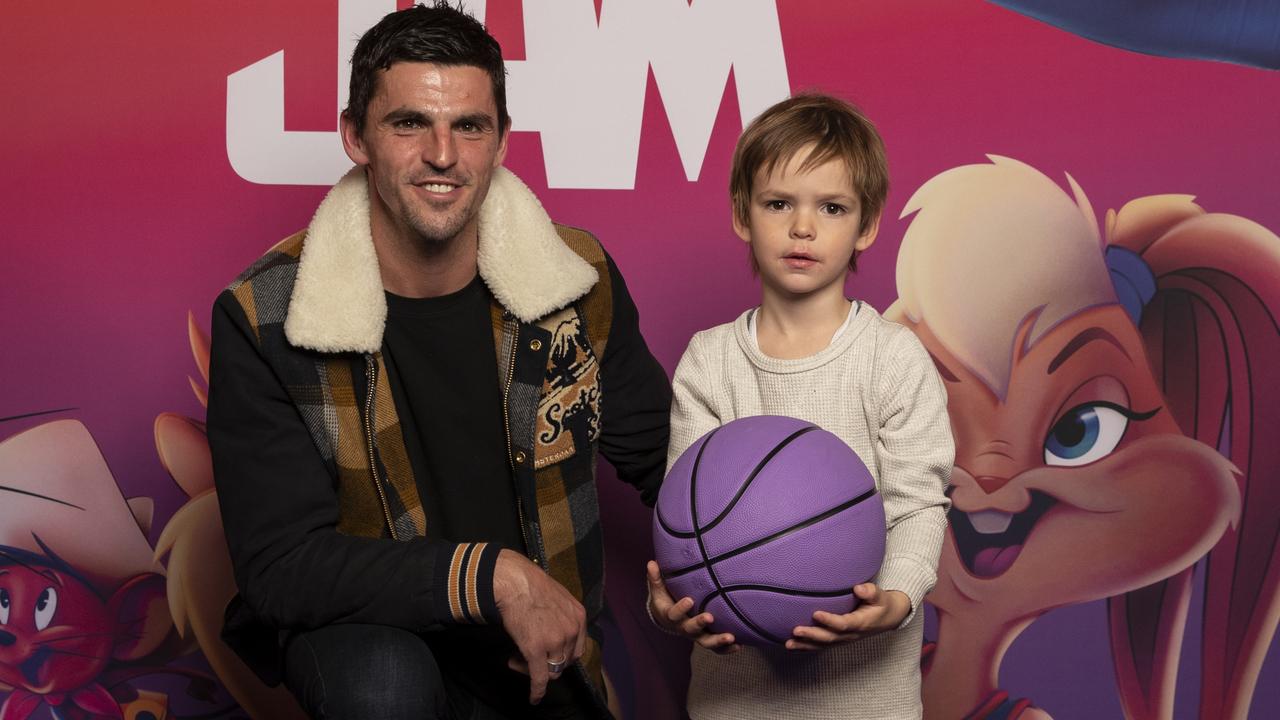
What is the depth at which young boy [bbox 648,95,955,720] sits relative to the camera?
1833 mm

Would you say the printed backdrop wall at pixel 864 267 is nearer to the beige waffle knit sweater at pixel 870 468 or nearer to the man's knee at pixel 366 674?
the beige waffle knit sweater at pixel 870 468

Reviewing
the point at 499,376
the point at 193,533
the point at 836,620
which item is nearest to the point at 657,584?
the point at 836,620

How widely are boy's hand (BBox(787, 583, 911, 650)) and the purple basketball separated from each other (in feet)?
0.05

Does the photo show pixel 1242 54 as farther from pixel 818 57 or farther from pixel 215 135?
pixel 215 135

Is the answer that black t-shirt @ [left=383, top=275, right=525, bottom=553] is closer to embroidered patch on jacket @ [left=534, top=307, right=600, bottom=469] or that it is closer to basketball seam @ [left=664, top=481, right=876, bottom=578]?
embroidered patch on jacket @ [left=534, top=307, right=600, bottom=469]

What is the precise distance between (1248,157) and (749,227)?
1.50 meters

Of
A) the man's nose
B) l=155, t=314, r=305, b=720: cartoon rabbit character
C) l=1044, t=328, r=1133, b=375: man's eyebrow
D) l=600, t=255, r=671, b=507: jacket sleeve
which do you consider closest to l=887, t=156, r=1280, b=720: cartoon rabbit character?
l=1044, t=328, r=1133, b=375: man's eyebrow

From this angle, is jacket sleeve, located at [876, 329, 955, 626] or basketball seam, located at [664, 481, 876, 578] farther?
jacket sleeve, located at [876, 329, 955, 626]

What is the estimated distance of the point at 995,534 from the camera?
2.74 m

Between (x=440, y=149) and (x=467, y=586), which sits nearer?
Answer: (x=467, y=586)

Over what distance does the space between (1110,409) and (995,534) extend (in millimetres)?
407

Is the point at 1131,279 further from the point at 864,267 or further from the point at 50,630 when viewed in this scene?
the point at 50,630

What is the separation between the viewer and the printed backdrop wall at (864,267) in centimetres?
266

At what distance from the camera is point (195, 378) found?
106 inches
